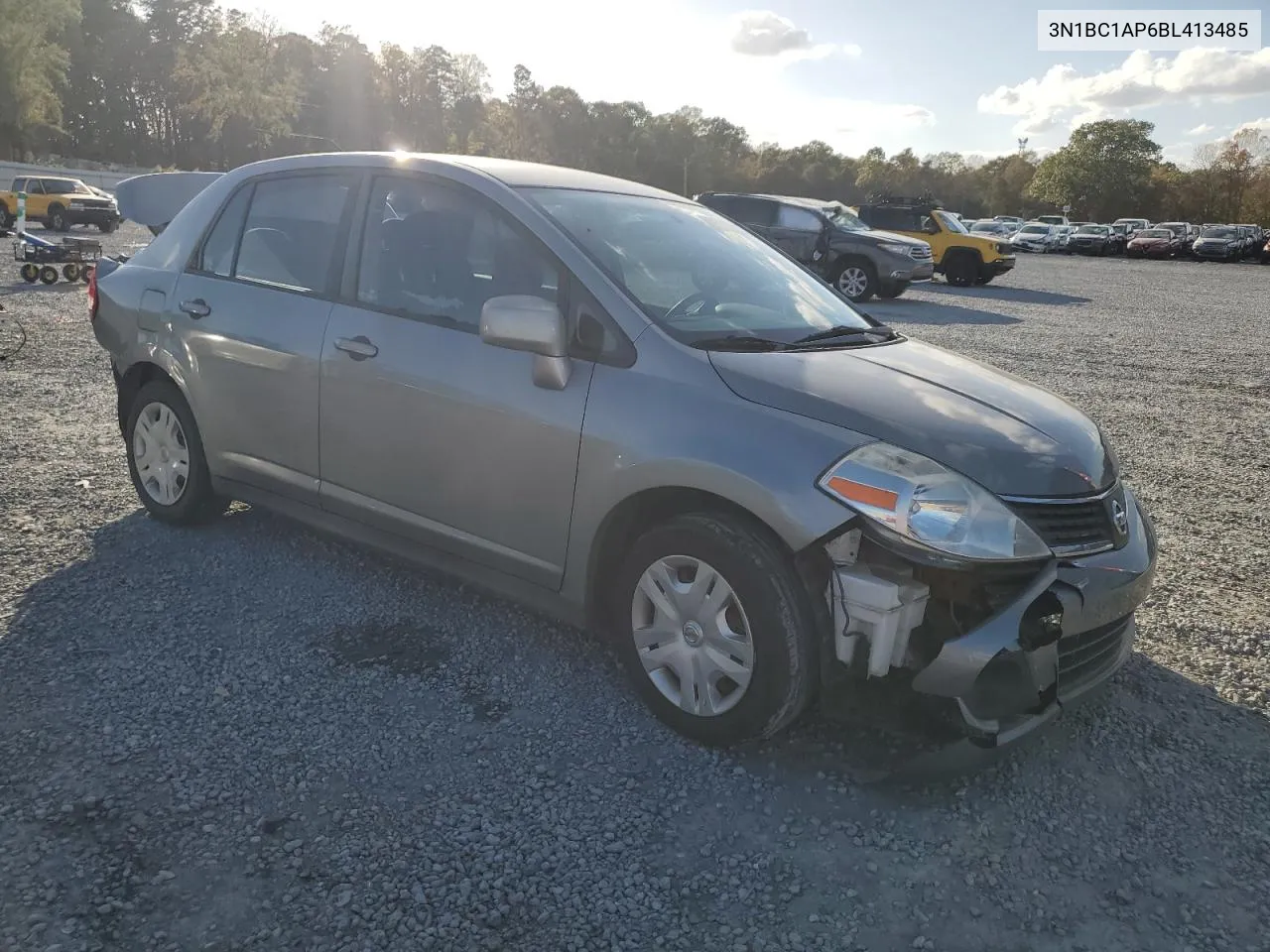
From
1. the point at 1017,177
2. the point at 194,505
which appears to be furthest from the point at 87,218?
the point at 1017,177

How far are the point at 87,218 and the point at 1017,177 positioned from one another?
271ft

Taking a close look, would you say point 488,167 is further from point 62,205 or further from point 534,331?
point 62,205

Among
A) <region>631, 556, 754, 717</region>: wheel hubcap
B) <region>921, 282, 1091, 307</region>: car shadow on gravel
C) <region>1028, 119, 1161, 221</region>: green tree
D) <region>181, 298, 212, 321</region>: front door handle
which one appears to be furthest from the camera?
<region>1028, 119, 1161, 221</region>: green tree

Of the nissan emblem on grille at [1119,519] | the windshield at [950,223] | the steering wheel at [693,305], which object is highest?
the windshield at [950,223]

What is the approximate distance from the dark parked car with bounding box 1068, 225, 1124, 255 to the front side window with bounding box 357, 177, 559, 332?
4898 cm

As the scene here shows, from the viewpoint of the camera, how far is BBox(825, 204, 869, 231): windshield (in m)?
18.4

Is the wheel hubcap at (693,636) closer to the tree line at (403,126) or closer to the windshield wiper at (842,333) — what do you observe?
the windshield wiper at (842,333)

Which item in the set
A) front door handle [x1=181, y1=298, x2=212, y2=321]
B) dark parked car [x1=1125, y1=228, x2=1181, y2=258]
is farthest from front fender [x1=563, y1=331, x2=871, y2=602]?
dark parked car [x1=1125, y1=228, x2=1181, y2=258]

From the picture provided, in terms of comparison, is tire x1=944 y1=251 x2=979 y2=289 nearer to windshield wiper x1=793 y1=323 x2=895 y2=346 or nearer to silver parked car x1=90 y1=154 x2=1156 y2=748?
silver parked car x1=90 y1=154 x2=1156 y2=748

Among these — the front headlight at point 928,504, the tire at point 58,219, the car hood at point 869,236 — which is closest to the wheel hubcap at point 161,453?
the front headlight at point 928,504

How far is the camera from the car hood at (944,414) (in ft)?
9.39

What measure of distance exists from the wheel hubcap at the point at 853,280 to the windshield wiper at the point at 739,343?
15.4 metres

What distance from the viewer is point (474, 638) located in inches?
151

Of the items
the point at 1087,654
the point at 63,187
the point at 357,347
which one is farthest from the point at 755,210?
the point at 63,187
